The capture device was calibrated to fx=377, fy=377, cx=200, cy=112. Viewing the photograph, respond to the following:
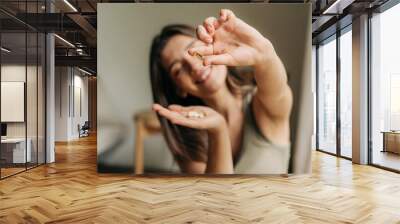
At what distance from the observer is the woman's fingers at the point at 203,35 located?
6.26m

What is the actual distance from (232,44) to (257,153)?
1857 mm

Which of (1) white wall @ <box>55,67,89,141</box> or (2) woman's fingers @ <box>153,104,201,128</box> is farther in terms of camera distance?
(1) white wall @ <box>55,67,89,141</box>

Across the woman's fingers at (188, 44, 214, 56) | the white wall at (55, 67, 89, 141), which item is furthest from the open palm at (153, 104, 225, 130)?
the white wall at (55, 67, 89, 141)

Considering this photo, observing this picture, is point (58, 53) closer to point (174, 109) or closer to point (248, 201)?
point (174, 109)

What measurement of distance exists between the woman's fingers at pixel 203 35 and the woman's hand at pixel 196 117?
1117mm

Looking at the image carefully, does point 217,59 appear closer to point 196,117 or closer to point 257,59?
point 257,59

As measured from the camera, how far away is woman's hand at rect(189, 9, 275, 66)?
20.4ft

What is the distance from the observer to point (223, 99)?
623cm

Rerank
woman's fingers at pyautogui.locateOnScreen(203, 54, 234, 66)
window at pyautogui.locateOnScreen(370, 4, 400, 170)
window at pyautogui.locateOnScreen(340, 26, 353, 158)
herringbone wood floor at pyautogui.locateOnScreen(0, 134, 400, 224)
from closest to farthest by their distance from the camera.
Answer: herringbone wood floor at pyautogui.locateOnScreen(0, 134, 400, 224) → woman's fingers at pyautogui.locateOnScreen(203, 54, 234, 66) → window at pyautogui.locateOnScreen(370, 4, 400, 170) → window at pyautogui.locateOnScreen(340, 26, 353, 158)

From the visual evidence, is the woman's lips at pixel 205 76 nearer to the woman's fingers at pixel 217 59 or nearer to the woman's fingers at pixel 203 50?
the woman's fingers at pixel 217 59

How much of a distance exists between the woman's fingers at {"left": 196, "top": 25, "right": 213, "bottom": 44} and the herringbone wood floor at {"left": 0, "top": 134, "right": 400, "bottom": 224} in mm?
2301

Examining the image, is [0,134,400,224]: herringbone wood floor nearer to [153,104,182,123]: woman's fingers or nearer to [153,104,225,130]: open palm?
[153,104,225,130]: open palm

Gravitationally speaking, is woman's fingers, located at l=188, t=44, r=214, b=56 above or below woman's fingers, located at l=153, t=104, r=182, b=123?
above

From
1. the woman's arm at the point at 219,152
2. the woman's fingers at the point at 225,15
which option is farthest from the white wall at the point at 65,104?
the woman's fingers at the point at 225,15
